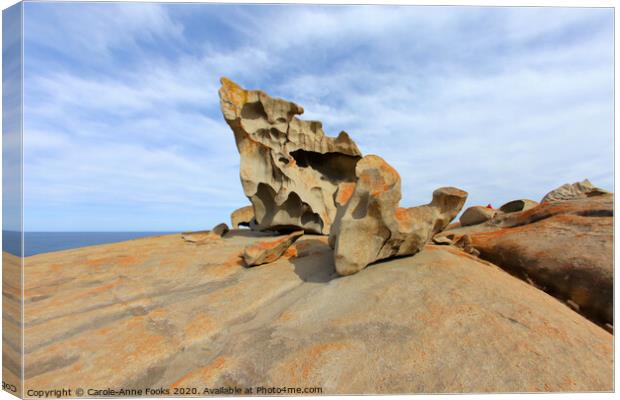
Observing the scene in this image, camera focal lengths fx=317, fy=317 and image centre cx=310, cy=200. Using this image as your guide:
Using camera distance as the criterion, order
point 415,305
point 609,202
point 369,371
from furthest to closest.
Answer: point 609,202 < point 415,305 < point 369,371

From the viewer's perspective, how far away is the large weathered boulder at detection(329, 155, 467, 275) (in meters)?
5.51

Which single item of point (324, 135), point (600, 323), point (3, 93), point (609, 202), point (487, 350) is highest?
point (324, 135)

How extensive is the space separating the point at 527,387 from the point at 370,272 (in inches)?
111

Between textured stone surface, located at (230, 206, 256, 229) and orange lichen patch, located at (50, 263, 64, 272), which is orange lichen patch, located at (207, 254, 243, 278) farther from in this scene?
textured stone surface, located at (230, 206, 256, 229)

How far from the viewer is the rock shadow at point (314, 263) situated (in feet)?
19.4

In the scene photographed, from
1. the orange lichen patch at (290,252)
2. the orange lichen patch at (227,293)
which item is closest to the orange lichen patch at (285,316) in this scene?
the orange lichen patch at (227,293)

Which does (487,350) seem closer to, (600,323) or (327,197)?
(600,323)

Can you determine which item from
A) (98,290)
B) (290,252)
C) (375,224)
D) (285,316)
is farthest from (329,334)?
(98,290)

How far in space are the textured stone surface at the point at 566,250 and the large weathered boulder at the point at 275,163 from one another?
6.24m

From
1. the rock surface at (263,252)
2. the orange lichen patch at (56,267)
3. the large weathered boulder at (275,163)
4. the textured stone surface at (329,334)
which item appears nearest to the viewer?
the textured stone surface at (329,334)

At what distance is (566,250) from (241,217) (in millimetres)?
12902

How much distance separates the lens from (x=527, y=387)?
2822mm

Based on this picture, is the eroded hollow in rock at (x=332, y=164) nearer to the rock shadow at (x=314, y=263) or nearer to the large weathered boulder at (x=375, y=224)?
the rock shadow at (x=314, y=263)

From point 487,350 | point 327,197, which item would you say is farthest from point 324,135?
point 487,350
